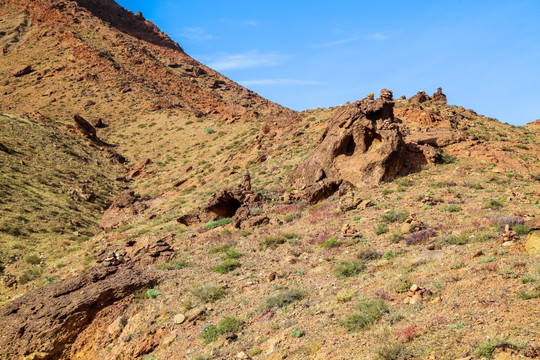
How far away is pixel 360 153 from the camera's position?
20.6 meters

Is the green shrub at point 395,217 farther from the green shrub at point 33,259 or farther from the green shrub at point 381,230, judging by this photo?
the green shrub at point 33,259

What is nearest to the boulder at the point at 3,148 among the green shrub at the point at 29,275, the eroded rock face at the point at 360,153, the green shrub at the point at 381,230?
the green shrub at the point at 29,275

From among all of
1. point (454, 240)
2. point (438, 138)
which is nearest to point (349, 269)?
point (454, 240)

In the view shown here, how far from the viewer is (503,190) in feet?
54.6

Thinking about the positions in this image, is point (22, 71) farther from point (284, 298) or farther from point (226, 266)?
point (284, 298)

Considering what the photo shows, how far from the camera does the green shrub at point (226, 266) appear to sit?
45.5ft

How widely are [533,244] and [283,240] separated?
8421mm

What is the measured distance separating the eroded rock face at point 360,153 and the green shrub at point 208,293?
952 cm

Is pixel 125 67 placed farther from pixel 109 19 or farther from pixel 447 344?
pixel 447 344

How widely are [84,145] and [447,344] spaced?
150 ft

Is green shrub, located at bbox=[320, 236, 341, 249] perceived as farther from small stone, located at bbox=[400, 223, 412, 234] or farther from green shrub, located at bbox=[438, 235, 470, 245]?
green shrub, located at bbox=[438, 235, 470, 245]

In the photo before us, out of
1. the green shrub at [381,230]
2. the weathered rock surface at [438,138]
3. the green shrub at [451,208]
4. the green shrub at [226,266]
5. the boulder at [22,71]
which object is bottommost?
the green shrub at [226,266]

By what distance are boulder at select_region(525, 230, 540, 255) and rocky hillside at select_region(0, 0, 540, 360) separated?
34 mm

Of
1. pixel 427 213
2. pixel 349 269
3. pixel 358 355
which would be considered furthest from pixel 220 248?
pixel 358 355
